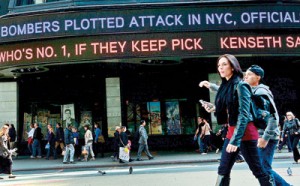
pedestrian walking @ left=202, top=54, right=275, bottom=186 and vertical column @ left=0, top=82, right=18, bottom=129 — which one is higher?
vertical column @ left=0, top=82, right=18, bottom=129

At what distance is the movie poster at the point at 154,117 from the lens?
22625 mm

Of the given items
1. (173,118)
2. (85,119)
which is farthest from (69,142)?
(173,118)

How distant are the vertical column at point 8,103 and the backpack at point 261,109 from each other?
62.1ft

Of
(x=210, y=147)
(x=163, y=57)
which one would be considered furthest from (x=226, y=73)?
(x=210, y=147)

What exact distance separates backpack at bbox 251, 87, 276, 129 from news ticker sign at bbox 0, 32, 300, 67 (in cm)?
1251

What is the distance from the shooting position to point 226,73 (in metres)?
4.76

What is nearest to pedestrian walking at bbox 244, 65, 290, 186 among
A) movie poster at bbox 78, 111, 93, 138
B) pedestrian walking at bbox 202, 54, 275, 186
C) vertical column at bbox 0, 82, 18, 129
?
pedestrian walking at bbox 202, 54, 275, 186

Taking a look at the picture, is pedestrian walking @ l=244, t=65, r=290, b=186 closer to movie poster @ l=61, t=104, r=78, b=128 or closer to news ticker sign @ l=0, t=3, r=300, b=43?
news ticker sign @ l=0, t=3, r=300, b=43

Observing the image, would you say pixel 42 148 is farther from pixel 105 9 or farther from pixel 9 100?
pixel 105 9

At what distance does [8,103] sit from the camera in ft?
73.5

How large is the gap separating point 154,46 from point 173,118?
6.08 m

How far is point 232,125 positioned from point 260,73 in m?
1.60

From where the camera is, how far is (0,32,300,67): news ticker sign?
17953 mm

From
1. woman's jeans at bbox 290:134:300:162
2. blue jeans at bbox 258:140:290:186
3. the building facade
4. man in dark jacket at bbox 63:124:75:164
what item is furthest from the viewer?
the building facade
